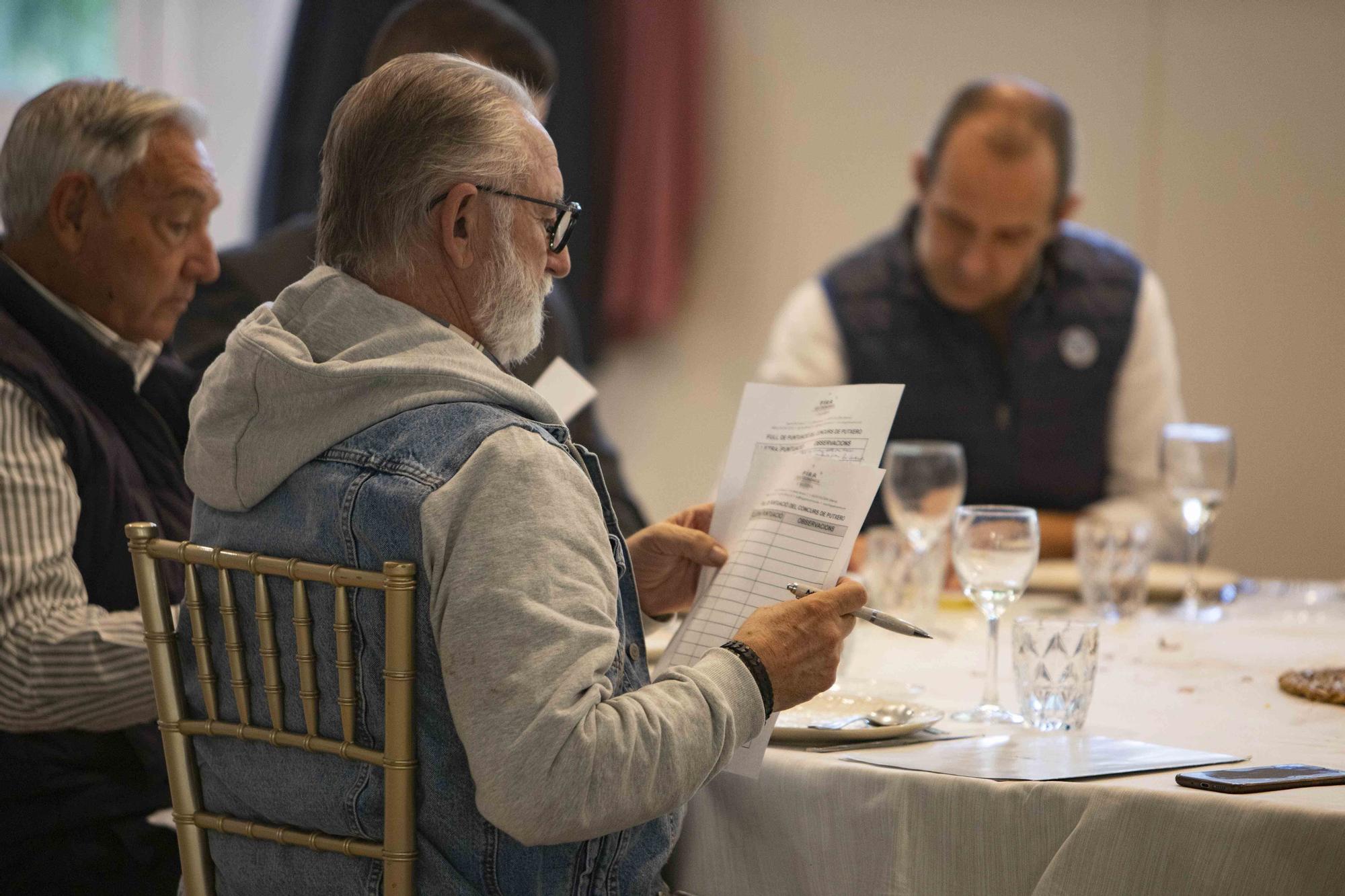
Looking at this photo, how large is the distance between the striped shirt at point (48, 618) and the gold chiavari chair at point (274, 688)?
311mm

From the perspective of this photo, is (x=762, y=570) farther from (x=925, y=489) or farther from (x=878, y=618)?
(x=925, y=489)

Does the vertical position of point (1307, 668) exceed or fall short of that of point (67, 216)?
it falls short

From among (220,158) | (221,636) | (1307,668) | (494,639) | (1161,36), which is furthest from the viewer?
(220,158)

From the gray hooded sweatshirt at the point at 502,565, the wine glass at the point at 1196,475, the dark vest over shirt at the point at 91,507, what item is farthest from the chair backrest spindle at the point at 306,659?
the wine glass at the point at 1196,475

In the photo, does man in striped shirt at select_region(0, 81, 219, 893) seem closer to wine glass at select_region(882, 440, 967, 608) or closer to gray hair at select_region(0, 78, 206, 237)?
gray hair at select_region(0, 78, 206, 237)

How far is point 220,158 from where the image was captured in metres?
4.02

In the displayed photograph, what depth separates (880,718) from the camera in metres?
1.28

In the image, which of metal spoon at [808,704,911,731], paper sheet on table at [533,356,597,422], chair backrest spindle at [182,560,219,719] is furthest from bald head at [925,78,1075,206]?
chair backrest spindle at [182,560,219,719]

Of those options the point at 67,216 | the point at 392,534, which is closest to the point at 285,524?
the point at 392,534

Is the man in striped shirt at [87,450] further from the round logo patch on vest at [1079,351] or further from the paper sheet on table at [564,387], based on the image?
the round logo patch on vest at [1079,351]

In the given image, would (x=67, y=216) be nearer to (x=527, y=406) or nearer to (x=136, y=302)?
(x=136, y=302)

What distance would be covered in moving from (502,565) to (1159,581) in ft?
4.91

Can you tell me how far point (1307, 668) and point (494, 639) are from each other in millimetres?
1097

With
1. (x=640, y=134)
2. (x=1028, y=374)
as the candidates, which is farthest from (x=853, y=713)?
(x=640, y=134)
